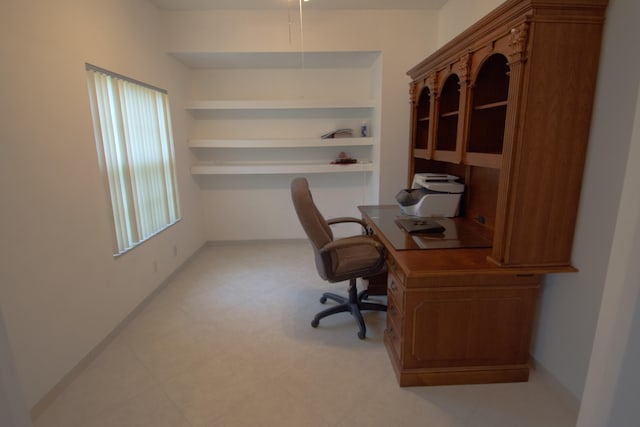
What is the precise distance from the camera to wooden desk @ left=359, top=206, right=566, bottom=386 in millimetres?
1715

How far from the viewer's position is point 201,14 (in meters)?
3.35

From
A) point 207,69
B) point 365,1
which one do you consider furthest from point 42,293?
point 365,1

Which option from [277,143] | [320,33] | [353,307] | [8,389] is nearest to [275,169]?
[277,143]

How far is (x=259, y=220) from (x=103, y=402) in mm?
2883

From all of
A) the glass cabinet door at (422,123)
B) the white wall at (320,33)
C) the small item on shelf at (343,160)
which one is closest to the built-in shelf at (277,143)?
the small item on shelf at (343,160)

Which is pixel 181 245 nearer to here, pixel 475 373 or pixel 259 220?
Answer: pixel 259 220

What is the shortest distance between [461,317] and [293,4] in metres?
3.17

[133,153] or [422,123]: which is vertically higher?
[422,123]

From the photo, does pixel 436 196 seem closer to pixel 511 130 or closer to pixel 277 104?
pixel 511 130

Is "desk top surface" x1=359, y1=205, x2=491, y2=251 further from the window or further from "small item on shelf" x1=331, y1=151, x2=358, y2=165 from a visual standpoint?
the window

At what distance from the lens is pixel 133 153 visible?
273 centimetres

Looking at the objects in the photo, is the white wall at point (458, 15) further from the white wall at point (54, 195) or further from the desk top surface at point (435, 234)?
the white wall at point (54, 195)

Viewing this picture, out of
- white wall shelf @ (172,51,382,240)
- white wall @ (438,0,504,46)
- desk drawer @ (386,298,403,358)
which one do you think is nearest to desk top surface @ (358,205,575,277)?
desk drawer @ (386,298,403,358)

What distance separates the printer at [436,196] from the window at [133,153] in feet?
7.64
